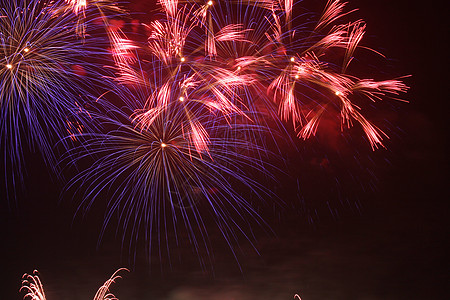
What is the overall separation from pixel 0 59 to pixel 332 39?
5156mm

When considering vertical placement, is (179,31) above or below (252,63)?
above

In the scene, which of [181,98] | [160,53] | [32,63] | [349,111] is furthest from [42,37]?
[349,111]

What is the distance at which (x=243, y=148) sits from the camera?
7324 mm

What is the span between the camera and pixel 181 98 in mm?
6543

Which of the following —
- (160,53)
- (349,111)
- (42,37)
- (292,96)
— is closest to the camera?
(42,37)

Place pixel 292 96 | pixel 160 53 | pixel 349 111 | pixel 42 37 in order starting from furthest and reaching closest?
pixel 349 111 → pixel 292 96 → pixel 160 53 → pixel 42 37

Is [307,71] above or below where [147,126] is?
above

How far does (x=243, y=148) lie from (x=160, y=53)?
211cm

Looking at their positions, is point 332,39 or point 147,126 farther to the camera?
point 332,39

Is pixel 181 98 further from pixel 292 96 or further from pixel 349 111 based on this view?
pixel 349 111

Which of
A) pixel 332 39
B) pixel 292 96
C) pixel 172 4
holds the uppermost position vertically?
pixel 172 4

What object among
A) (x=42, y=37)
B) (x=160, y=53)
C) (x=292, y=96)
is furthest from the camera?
(x=292, y=96)

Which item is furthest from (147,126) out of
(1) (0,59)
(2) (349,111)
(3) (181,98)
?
(2) (349,111)

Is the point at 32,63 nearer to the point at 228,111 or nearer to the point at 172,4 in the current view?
the point at 172,4
